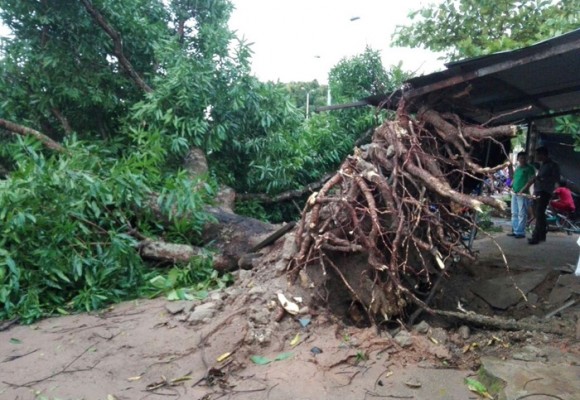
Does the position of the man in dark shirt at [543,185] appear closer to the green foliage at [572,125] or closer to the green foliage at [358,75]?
the green foliage at [572,125]

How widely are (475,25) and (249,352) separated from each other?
8823 millimetres

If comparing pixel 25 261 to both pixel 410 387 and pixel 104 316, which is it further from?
pixel 410 387

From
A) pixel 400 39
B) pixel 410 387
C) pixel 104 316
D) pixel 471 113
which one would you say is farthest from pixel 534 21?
pixel 104 316

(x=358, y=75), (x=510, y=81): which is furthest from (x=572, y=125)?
(x=358, y=75)

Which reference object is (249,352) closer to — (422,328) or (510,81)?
(422,328)

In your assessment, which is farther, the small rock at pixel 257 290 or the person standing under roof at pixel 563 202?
the person standing under roof at pixel 563 202

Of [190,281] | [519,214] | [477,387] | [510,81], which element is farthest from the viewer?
[519,214]

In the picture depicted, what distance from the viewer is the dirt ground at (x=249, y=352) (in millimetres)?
3570

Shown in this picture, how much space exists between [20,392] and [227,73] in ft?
16.3

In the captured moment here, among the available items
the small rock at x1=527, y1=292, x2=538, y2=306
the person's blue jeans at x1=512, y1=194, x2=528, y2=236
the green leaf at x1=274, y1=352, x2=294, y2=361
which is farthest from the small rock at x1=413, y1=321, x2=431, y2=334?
the person's blue jeans at x1=512, y1=194, x2=528, y2=236

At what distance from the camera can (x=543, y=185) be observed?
7.39 metres

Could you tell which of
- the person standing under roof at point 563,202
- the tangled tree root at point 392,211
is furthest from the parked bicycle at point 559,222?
the tangled tree root at point 392,211

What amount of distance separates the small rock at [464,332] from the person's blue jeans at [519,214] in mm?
4570

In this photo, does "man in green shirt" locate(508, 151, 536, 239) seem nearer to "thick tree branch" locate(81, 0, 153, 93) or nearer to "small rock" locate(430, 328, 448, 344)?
"small rock" locate(430, 328, 448, 344)
